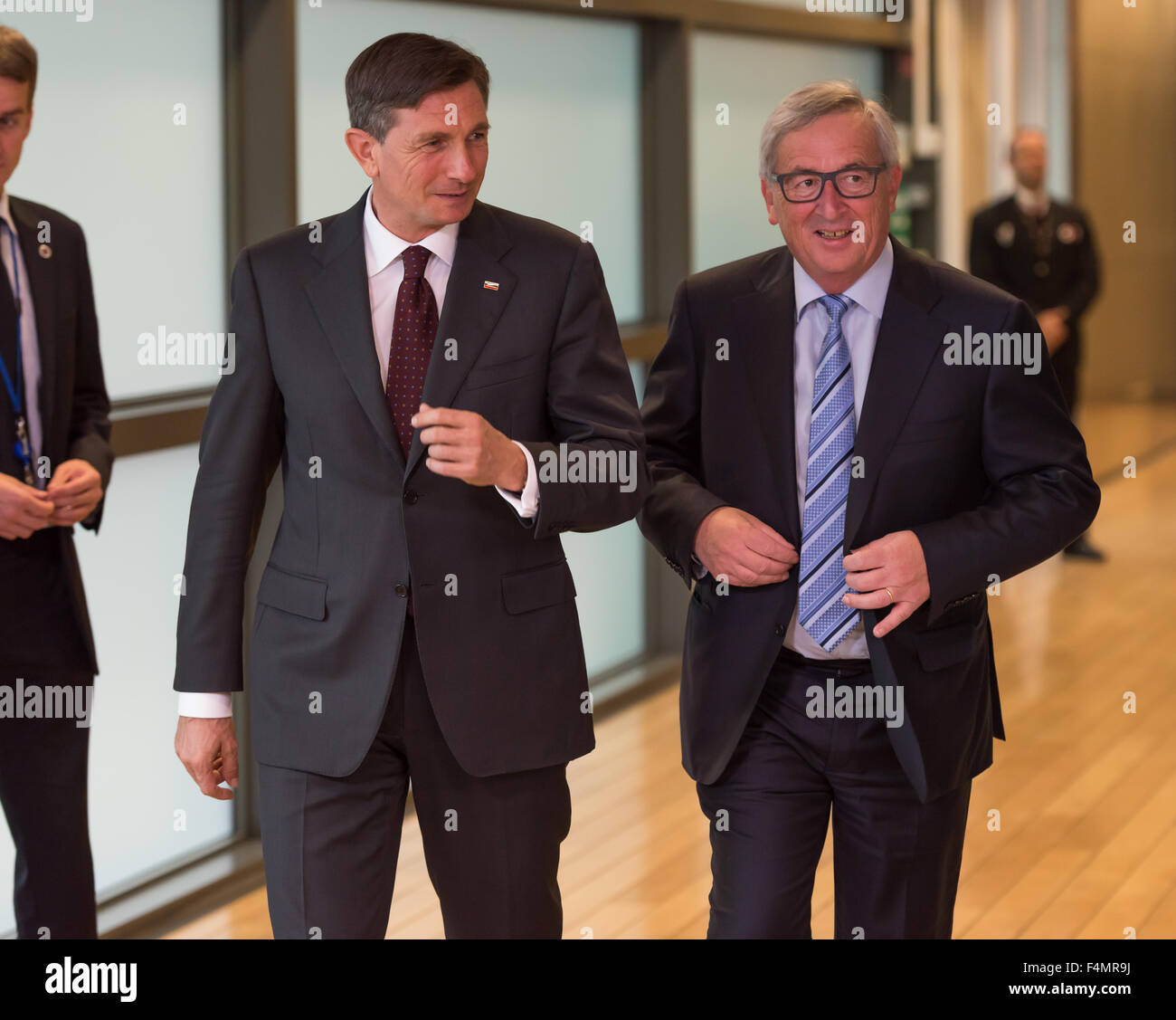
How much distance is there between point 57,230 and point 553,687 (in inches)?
60.3

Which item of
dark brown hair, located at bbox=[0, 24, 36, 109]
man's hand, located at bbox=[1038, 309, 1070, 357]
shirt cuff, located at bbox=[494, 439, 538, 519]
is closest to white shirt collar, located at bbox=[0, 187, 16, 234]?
dark brown hair, located at bbox=[0, 24, 36, 109]

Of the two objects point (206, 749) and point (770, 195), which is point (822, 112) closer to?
point (770, 195)

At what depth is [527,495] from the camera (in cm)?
246

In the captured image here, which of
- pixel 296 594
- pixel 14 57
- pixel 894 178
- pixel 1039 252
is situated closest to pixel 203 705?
pixel 296 594

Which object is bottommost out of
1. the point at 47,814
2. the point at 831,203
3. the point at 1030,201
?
the point at 47,814

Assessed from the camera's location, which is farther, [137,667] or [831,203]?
[137,667]

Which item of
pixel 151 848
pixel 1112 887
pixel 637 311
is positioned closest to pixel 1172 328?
pixel 637 311

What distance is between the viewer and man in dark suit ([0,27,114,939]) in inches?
128

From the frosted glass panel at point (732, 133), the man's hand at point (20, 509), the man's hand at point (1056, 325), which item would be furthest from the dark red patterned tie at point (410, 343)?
the man's hand at point (1056, 325)

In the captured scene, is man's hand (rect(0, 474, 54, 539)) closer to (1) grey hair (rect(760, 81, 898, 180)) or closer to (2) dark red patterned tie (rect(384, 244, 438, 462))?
(2) dark red patterned tie (rect(384, 244, 438, 462))

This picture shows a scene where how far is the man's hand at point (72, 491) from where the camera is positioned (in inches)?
126

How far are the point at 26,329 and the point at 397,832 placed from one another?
1.35 meters

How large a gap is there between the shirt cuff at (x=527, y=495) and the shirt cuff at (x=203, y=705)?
566 millimetres
